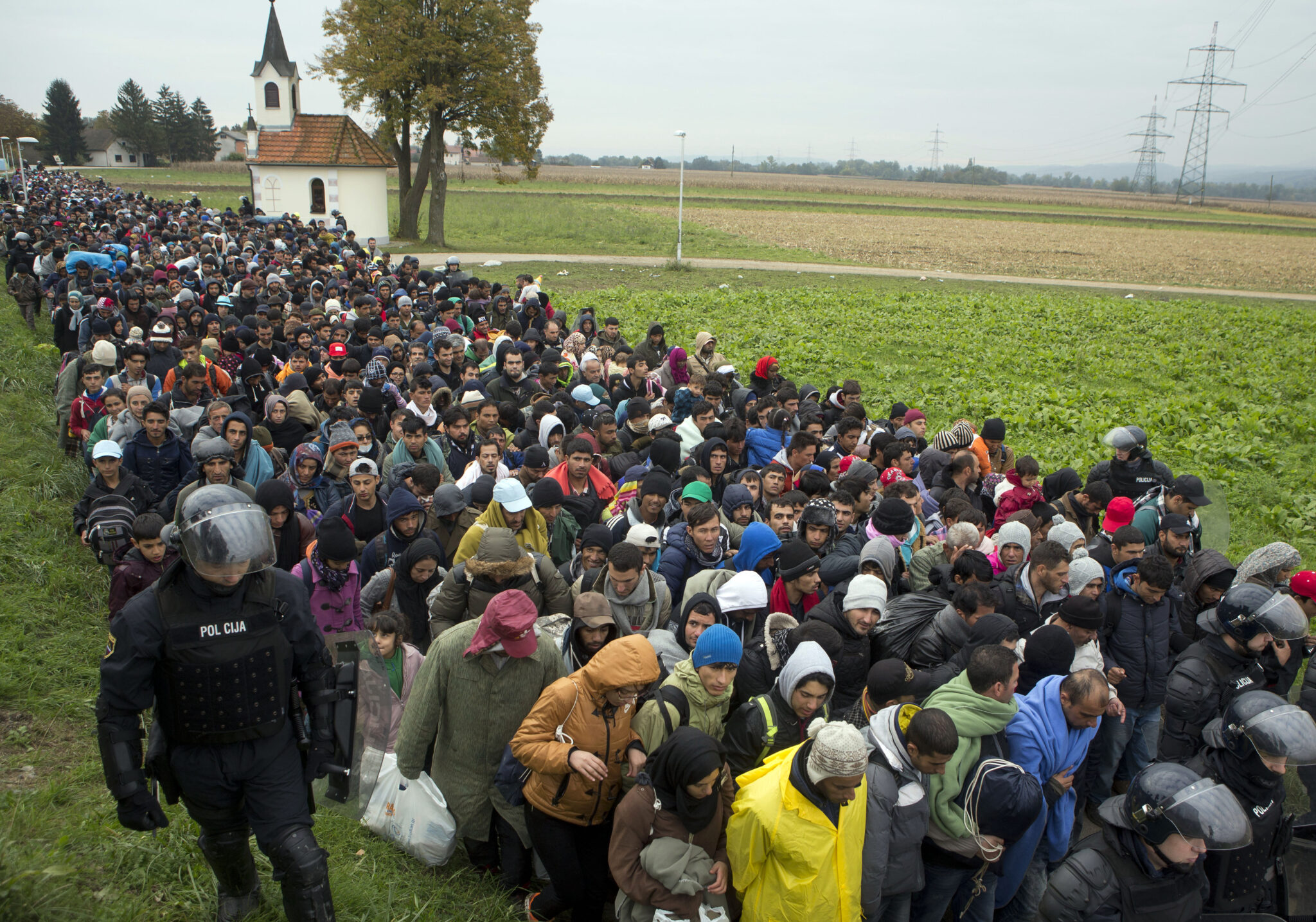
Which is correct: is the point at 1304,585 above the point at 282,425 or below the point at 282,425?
below

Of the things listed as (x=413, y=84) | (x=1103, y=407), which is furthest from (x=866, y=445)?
(x=413, y=84)

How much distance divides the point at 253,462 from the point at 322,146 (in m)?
38.7

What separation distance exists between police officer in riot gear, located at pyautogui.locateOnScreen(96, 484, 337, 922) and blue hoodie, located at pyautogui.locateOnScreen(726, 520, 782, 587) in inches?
106

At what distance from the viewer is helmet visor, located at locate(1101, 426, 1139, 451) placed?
732 centimetres

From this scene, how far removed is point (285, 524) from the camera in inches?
231

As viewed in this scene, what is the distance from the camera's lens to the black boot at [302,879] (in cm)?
336

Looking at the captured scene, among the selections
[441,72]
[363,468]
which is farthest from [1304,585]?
[441,72]

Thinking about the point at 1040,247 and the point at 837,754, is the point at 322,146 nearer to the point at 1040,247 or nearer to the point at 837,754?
the point at 1040,247

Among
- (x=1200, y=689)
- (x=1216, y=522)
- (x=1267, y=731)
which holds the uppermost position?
(x=1267, y=731)

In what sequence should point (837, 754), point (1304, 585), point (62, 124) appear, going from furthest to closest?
point (62, 124), point (1304, 585), point (837, 754)

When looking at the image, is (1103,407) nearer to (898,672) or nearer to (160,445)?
(898,672)

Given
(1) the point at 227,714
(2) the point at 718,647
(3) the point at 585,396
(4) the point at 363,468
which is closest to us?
(1) the point at 227,714

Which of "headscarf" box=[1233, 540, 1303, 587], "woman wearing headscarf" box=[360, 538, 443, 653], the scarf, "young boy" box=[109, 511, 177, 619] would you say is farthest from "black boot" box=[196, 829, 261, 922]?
"headscarf" box=[1233, 540, 1303, 587]

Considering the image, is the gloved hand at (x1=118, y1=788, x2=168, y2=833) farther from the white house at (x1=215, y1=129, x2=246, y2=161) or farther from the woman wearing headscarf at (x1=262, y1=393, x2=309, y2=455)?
the white house at (x1=215, y1=129, x2=246, y2=161)
